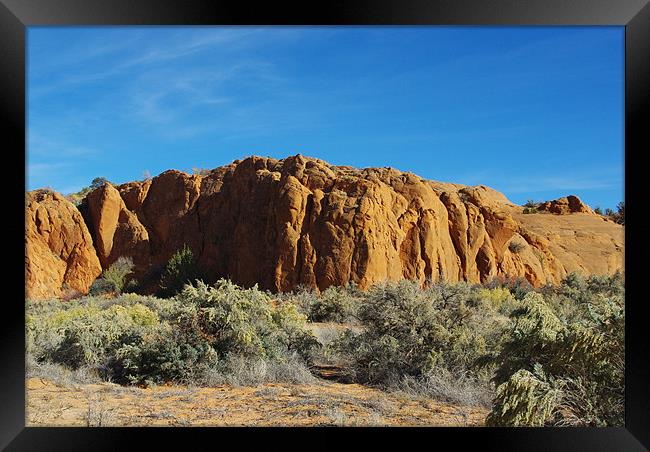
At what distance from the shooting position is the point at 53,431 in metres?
4.10

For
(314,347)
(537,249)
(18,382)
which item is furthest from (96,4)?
(537,249)

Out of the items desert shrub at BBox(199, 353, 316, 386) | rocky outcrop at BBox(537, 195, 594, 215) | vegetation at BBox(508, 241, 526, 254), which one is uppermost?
rocky outcrop at BBox(537, 195, 594, 215)

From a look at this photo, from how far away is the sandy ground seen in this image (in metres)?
5.83

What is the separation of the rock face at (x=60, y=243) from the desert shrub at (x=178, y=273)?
3208 mm

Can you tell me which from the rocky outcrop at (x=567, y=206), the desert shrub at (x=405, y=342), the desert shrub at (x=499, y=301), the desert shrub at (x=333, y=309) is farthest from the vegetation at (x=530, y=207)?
the desert shrub at (x=405, y=342)

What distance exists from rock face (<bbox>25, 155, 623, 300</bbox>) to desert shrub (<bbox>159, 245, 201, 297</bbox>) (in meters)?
0.57

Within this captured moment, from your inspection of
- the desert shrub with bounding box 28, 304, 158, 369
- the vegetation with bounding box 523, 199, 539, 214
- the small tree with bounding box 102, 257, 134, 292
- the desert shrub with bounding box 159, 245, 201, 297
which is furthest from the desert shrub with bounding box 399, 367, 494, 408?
the vegetation with bounding box 523, 199, 539, 214

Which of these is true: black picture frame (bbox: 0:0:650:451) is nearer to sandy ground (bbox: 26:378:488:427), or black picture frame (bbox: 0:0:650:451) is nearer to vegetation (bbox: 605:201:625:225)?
sandy ground (bbox: 26:378:488:427)

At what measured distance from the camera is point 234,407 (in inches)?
250

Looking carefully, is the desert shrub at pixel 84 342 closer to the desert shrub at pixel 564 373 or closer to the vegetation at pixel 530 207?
the desert shrub at pixel 564 373

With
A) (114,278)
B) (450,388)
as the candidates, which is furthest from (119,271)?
(450,388)

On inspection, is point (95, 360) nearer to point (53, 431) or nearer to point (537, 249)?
point (53, 431)

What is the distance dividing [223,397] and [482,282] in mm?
16164

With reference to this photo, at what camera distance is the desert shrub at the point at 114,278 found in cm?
2150
